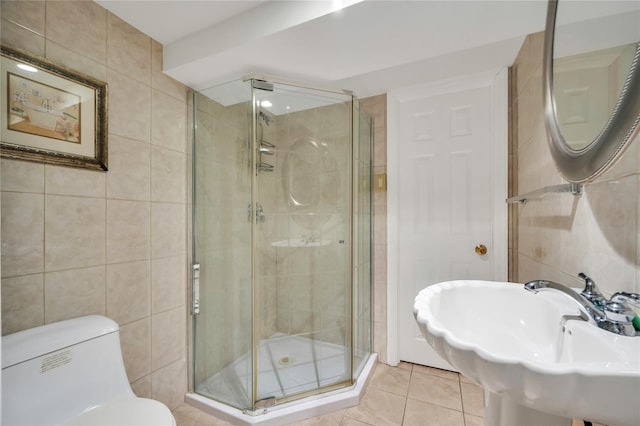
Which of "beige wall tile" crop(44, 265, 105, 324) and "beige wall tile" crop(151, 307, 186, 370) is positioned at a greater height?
"beige wall tile" crop(44, 265, 105, 324)

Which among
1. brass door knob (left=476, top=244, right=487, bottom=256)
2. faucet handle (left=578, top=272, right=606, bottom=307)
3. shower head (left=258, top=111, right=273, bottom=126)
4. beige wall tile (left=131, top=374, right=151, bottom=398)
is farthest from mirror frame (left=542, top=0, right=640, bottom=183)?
beige wall tile (left=131, top=374, right=151, bottom=398)

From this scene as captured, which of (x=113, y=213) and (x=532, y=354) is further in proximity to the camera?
Answer: (x=113, y=213)

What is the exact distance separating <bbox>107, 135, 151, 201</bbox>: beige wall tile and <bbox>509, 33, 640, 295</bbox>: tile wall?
6.32 ft

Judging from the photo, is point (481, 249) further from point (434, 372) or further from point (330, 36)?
point (330, 36)

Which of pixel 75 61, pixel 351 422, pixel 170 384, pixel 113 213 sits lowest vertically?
pixel 351 422

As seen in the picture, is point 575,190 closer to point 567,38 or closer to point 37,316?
point 567,38

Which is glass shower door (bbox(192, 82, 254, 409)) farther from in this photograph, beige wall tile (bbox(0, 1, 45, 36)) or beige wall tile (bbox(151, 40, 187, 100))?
beige wall tile (bbox(0, 1, 45, 36))

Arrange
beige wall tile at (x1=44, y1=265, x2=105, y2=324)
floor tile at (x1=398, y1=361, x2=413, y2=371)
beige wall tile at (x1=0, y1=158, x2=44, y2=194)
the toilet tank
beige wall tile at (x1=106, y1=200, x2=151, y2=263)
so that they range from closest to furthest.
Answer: the toilet tank, beige wall tile at (x1=0, y1=158, x2=44, y2=194), beige wall tile at (x1=44, y1=265, x2=105, y2=324), beige wall tile at (x1=106, y1=200, x2=151, y2=263), floor tile at (x1=398, y1=361, x2=413, y2=371)

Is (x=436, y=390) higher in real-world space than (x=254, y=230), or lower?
lower

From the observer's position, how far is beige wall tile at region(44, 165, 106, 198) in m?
1.16

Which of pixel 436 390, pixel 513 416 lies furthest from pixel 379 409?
pixel 513 416

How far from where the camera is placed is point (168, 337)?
165 cm

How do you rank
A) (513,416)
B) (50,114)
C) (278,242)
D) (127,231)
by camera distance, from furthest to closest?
(278,242) < (127,231) < (50,114) < (513,416)

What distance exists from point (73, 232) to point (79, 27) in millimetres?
948
